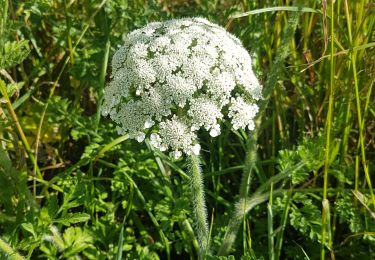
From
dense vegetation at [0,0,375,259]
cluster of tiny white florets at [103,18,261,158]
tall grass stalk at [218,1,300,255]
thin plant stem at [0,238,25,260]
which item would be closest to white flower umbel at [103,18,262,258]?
cluster of tiny white florets at [103,18,261,158]

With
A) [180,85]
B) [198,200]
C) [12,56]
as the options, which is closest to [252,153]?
[198,200]

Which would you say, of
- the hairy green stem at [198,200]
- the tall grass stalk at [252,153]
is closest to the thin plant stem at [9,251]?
the hairy green stem at [198,200]

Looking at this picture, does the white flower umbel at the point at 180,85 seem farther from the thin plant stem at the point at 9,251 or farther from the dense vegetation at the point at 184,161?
the thin plant stem at the point at 9,251

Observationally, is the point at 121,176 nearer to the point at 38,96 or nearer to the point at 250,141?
the point at 250,141

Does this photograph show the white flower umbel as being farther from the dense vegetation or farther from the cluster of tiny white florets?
the dense vegetation

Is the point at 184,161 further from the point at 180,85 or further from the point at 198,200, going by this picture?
the point at 180,85

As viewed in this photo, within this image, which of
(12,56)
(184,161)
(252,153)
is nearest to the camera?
(12,56)
